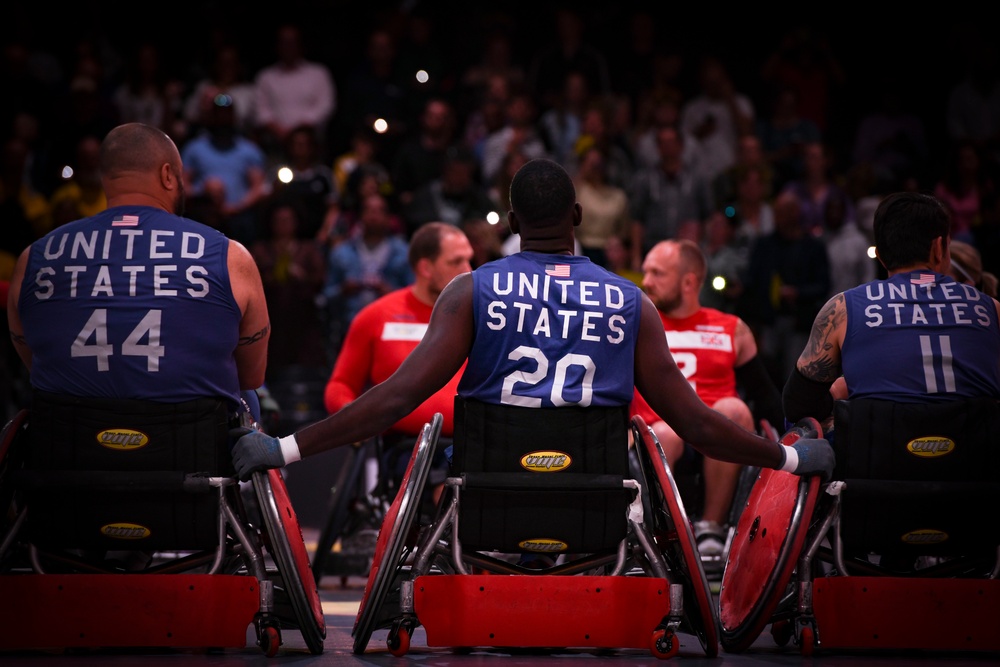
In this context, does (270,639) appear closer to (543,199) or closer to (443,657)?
(443,657)

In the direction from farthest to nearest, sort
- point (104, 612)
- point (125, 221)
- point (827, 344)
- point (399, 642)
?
point (827, 344) < point (125, 221) < point (399, 642) < point (104, 612)

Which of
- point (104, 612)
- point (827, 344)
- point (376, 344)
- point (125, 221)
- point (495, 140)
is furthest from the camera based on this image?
point (495, 140)

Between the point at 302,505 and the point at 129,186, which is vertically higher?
the point at 129,186

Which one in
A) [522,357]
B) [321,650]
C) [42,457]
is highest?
[522,357]

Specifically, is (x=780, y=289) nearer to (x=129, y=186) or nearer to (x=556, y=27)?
(x=556, y=27)

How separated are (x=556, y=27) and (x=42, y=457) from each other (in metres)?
11.6

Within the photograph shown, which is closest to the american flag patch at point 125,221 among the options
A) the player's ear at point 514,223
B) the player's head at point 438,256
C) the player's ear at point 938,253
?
the player's ear at point 514,223

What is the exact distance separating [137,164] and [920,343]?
2.94 metres

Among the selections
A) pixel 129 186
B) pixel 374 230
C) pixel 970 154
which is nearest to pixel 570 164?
pixel 374 230

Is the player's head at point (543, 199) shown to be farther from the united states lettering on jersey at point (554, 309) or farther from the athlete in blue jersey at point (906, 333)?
the athlete in blue jersey at point (906, 333)

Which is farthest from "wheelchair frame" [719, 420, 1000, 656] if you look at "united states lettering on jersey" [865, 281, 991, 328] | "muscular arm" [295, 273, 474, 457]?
"muscular arm" [295, 273, 474, 457]

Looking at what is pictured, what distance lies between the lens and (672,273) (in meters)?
7.39

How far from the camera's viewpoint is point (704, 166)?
1249cm

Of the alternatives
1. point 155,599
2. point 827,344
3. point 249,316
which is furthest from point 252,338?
point 827,344
